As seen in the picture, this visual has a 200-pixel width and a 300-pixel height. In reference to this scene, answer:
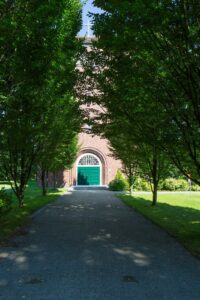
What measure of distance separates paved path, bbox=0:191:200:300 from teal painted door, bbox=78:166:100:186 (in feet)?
121

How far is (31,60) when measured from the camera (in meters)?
9.47

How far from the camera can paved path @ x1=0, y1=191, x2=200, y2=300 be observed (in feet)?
18.5

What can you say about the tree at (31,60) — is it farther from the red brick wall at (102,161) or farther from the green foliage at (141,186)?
the red brick wall at (102,161)

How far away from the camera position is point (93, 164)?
→ 49.5 m

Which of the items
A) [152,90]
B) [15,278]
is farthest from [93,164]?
[15,278]

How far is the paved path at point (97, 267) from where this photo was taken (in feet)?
18.5

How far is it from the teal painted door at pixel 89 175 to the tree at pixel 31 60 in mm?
32208

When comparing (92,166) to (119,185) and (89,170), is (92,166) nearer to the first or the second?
(89,170)

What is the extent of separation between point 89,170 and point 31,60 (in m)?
40.1

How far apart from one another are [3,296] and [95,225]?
8.05 m

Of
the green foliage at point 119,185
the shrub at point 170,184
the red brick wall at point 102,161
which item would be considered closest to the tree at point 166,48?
the green foliage at point 119,185

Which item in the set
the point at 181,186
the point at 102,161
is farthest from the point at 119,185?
the point at 102,161

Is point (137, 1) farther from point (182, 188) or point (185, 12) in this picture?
point (182, 188)

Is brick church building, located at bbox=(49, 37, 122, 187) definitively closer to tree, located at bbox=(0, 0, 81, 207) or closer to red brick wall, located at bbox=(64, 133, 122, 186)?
red brick wall, located at bbox=(64, 133, 122, 186)
